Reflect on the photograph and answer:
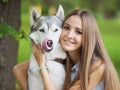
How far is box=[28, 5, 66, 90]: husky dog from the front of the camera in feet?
13.8

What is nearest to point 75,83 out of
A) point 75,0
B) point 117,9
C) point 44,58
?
point 44,58

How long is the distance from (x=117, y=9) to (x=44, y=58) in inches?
704

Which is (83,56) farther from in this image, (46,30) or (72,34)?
(46,30)

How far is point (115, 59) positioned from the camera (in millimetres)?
10438

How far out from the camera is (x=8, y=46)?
526cm

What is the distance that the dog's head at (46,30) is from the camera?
4180 mm

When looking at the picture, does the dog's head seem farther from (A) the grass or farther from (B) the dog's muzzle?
(A) the grass

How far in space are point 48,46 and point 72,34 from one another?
9.7 inches

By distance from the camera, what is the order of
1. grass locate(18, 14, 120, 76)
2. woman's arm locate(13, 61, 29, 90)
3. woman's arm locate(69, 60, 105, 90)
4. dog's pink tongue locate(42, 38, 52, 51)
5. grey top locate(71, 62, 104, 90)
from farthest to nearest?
grass locate(18, 14, 120, 76)
woman's arm locate(13, 61, 29, 90)
grey top locate(71, 62, 104, 90)
woman's arm locate(69, 60, 105, 90)
dog's pink tongue locate(42, 38, 52, 51)

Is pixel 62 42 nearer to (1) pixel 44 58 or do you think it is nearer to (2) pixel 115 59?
(1) pixel 44 58

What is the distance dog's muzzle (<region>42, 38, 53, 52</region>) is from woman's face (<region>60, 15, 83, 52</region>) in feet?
0.42

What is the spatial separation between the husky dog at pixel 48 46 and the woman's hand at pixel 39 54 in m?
0.04

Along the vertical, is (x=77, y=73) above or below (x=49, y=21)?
below

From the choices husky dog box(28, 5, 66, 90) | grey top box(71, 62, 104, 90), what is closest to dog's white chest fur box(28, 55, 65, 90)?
husky dog box(28, 5, 66, 90)
